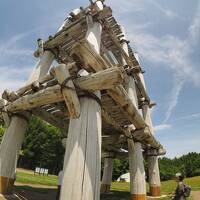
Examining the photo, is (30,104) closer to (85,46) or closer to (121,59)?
(85,46)

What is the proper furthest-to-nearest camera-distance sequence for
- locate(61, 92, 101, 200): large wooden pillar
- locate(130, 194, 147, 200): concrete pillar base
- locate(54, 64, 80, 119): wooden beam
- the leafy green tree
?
the leafy green tree
locate(130, 194, 147, 200): concrete pillar base
locate(54, 64, 80, 119): wooden beam
locate(61, 92, 101, 200): large wooden pillar

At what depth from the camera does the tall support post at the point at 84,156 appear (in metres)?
5.27

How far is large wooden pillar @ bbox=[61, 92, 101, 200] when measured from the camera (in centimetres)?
527

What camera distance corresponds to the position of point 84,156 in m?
5.55

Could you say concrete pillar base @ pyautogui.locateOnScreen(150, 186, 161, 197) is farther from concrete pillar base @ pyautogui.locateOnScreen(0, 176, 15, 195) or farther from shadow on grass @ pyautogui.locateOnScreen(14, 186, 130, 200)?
concrete pillar base @ pyautogui.locateOnScreen(0, 176, 15, 195)

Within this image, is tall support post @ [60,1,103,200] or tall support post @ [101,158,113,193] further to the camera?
tall support post @ [101,158,113,193]

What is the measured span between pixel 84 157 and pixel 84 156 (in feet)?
0.07

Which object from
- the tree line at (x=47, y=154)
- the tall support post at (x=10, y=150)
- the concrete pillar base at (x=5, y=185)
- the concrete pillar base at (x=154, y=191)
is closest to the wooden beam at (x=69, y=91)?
the tall support post at (x=10, y=150)

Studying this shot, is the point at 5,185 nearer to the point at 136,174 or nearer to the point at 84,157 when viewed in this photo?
the point at 84,157

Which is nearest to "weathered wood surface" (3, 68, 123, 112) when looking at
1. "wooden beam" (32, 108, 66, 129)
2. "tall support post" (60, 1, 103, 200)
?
"tall support post" (60, 1, 103, 200)

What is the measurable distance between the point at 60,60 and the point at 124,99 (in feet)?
17.5

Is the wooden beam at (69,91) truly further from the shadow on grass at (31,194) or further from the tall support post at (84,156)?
the shadow on grass at (31,194)

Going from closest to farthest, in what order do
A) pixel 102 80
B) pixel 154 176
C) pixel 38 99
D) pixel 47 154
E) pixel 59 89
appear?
1. pixel 102 80
2. pixel 59 89
3. pixel 38 99
4. pixel 154 176
5. pixel 47 154

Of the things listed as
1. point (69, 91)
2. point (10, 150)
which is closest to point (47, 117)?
point (10, 150)
